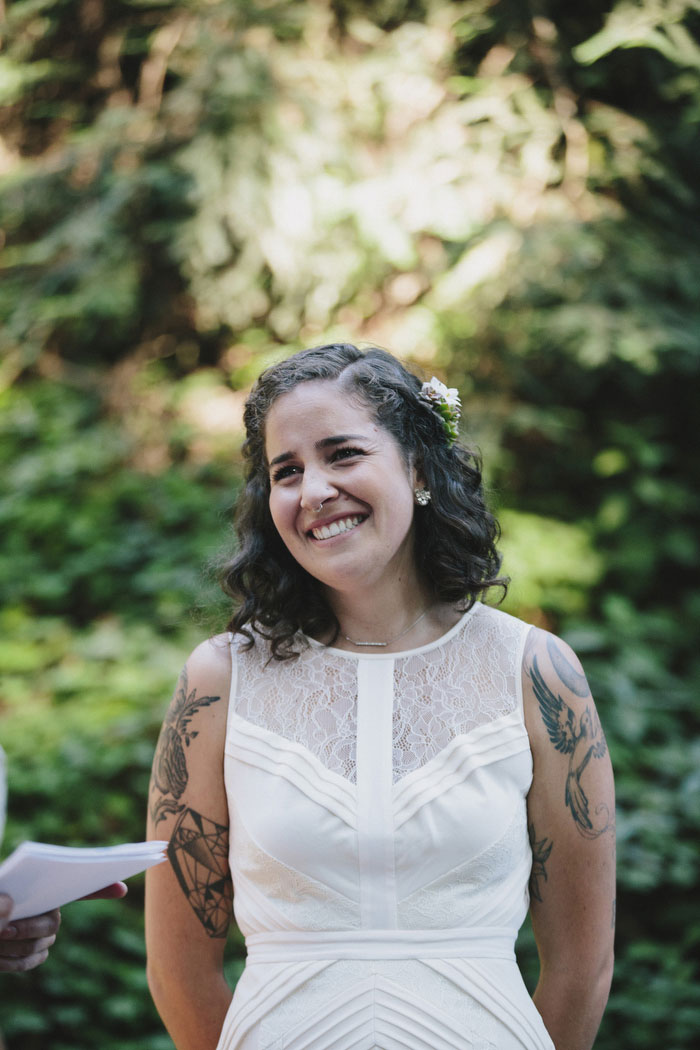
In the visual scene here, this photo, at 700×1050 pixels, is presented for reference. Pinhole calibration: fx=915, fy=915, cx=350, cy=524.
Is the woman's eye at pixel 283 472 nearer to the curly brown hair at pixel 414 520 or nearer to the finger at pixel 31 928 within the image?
the curly brown hair at pixel 414 520

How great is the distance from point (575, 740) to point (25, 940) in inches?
42.6

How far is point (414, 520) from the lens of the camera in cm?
211

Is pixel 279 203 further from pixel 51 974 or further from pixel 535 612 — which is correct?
pixel 51 974

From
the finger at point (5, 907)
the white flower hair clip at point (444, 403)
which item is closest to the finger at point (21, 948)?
the finger at point (5, 907)

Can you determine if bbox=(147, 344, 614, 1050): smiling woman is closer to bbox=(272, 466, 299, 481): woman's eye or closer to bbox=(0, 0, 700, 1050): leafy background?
bbox=(272, 466, 299, 481): woman's eye

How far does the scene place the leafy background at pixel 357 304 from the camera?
162 inches

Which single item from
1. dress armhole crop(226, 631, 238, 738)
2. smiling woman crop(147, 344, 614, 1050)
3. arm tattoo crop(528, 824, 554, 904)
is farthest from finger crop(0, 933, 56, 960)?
arm tattoo crop(528, 824, 554, 904)

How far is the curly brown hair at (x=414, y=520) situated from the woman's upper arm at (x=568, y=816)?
267 millimetres

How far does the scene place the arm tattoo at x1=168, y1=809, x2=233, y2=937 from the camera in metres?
1.89

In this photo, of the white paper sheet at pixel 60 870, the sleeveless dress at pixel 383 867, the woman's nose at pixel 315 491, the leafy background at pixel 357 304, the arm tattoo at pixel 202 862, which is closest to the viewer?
the white paper sheet at pixel 60 870

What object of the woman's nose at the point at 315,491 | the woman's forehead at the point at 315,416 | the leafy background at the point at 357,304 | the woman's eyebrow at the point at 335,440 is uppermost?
the woman's forehead at the point at 315,416

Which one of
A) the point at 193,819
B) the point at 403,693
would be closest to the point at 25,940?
the point at 193,819

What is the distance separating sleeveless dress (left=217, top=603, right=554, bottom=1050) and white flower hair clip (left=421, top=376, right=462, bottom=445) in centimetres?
58

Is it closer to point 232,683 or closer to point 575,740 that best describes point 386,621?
point 232,683
